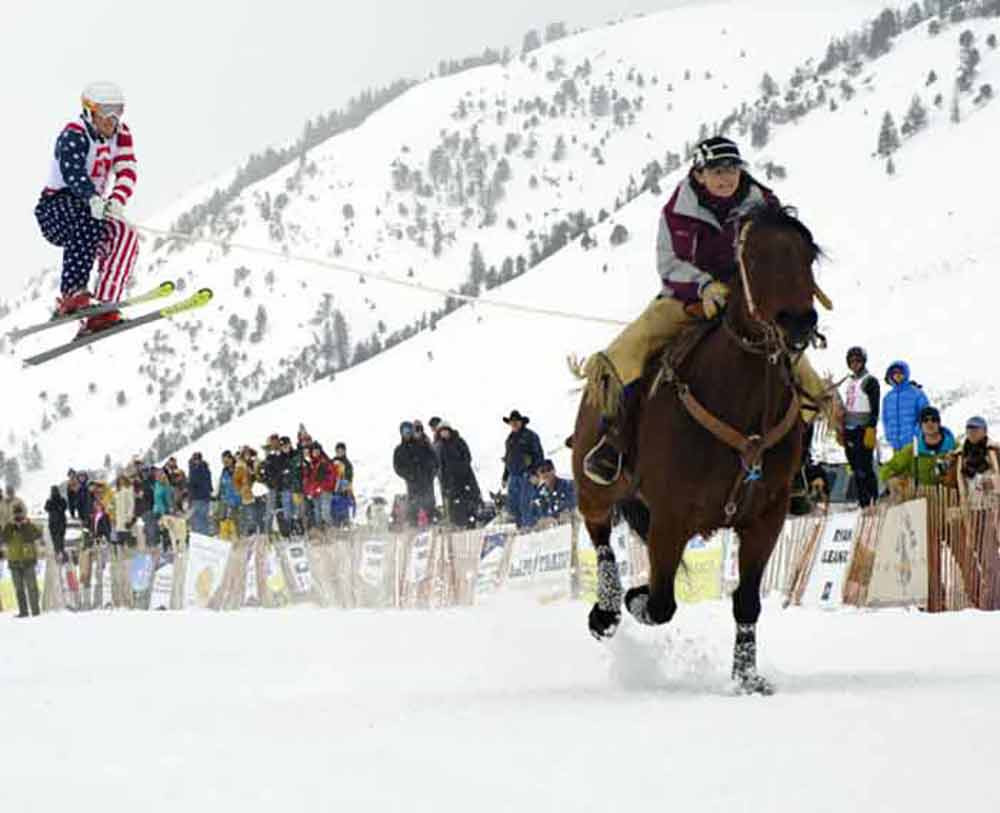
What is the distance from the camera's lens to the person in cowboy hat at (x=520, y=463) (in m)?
19.9

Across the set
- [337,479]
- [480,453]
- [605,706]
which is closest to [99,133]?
[605,706]

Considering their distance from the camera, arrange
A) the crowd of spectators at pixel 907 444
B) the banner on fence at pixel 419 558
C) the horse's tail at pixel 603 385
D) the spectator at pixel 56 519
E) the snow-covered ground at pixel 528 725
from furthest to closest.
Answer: the spectator at pixel 56 519 < the banner on fence at pixel 419 558 < the crowd of spectators at pixel 907 444 < the horse's tail at pixel 603 385 < the snow-covered ground at pixel 528 725

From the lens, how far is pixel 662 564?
827cm

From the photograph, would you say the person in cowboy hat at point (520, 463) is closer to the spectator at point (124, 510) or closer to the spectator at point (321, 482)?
the spectator at point (321, 482)

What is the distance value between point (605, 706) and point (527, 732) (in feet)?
3.39

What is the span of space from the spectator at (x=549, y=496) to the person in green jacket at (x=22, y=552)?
8392 mm

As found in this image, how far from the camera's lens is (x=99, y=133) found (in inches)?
452

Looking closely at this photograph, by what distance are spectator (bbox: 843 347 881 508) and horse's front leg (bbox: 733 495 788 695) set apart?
26.1 feet

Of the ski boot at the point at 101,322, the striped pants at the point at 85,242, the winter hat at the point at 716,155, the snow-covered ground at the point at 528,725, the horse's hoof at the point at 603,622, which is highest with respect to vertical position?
the striped pants at the point at 85,242

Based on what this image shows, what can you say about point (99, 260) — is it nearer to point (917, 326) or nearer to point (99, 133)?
point (99, 133)

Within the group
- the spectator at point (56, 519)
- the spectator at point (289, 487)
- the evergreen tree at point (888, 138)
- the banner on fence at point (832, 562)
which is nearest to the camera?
the banner on fence at point (832, 562)

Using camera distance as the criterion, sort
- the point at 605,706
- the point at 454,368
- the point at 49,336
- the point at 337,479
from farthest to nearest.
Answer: the point at 49,336 < the point at 454,368 < the point at 337,479 < the point at 605,706

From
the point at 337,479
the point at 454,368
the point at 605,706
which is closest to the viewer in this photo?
the point at 605,706

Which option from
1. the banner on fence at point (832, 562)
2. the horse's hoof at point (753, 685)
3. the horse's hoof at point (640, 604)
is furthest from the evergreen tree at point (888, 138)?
the horse's hoof at point (753, 685)
